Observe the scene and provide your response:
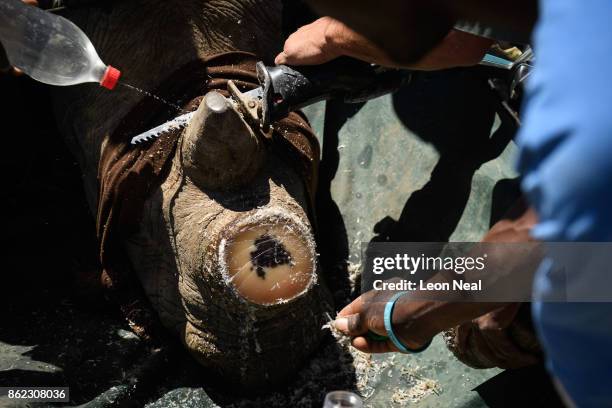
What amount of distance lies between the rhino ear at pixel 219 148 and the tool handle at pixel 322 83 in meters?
0.12

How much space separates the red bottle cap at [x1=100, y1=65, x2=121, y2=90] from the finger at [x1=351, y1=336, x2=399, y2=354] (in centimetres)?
106

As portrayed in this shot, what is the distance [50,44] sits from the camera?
247cm

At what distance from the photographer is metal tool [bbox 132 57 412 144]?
225 cm

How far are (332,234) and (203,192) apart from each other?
0.73 m

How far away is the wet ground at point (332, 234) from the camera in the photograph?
239 cm

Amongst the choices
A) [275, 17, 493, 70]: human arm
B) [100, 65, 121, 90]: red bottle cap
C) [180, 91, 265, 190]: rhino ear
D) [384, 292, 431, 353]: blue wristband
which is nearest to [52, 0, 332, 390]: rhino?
[180, 91, 265, 190]: rhino ear

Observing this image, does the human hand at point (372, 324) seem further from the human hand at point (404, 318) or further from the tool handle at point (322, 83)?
the tool handle at point (322, 83)

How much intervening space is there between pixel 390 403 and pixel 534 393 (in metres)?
0.44

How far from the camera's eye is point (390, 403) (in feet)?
7.73

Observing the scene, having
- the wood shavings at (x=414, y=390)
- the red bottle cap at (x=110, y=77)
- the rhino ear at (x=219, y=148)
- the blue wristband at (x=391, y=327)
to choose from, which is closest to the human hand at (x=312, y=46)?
the rhino ear at (x=219, y=148)

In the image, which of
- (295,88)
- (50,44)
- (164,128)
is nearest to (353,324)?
(295,88)

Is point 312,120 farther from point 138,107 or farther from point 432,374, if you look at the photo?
point 432,374

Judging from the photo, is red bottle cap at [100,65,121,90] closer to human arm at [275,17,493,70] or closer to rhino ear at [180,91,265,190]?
rhino ear at [180,91,265,190]

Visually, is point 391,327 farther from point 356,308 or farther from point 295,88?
point 295,88
